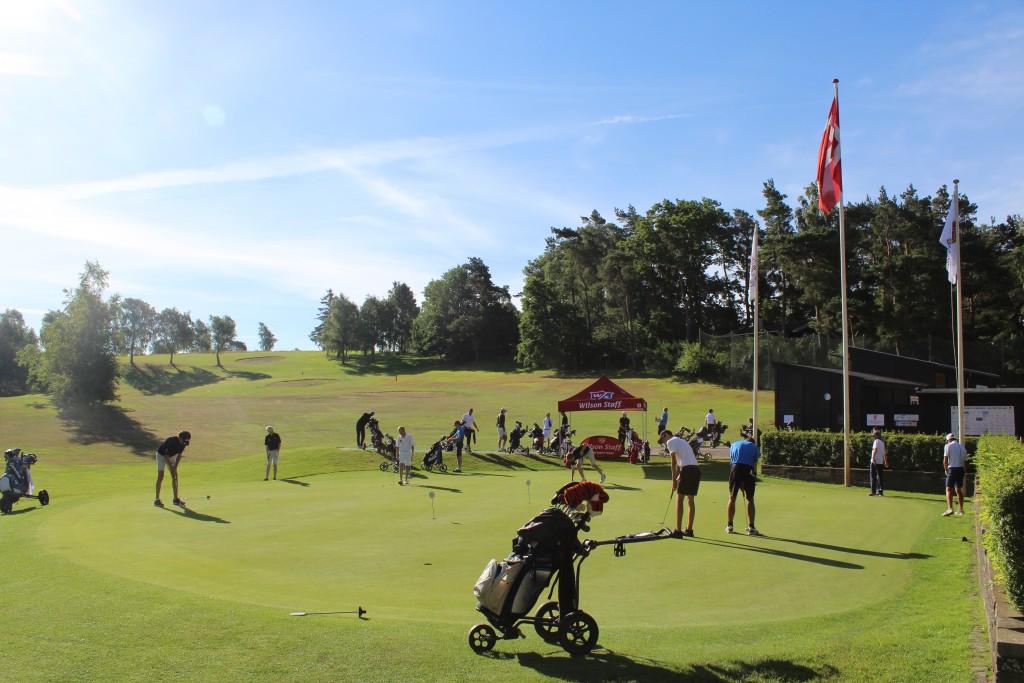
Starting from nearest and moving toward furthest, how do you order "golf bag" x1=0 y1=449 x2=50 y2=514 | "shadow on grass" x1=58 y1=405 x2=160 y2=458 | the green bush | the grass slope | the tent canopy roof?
the green bush
the grass slope
"golf bag" x1=0 y1=449 x2=50 y2=514
the tent canopy roof
"shadow on grass" x1=58 y1=405 x2=160 y2=458

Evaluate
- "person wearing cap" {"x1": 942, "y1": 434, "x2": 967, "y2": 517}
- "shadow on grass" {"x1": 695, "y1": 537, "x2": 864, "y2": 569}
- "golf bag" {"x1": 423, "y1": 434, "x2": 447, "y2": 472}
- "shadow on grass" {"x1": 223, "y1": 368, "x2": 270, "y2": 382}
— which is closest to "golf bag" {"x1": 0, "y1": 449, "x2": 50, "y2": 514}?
"golf bag" {"x1": 423, "y1": 434, "x2": 447, "y2": 472}

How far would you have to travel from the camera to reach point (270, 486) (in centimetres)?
2158

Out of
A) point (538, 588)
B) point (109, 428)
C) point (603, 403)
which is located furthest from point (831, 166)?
point (109, 428)

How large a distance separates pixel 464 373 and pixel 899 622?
3639 inches

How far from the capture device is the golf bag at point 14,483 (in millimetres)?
16453

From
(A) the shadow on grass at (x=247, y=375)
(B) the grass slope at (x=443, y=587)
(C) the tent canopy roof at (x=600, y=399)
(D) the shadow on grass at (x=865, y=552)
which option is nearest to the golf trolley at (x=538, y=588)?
(B) the grass slope at (x=443, y=587)

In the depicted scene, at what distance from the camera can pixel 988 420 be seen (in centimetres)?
2402

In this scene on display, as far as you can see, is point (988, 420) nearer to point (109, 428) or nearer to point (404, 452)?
point (404, 452)

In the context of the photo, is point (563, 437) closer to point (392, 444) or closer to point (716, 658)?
point (392, 444)

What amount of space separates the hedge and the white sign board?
1.55 metres

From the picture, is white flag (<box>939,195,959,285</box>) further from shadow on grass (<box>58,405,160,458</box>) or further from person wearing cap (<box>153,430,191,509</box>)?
shadow on grass (<box>58,405,160,458</box>)

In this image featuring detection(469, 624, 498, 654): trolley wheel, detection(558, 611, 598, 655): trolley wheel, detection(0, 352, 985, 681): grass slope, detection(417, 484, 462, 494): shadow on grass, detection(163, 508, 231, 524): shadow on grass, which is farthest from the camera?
detection(417, 484, 462, 494): shadow on grass

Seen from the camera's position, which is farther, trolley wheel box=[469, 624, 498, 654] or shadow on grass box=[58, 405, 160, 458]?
shadow on grass box=[58, 405, 160, 458]

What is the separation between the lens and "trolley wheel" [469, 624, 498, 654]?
6.36 metres
